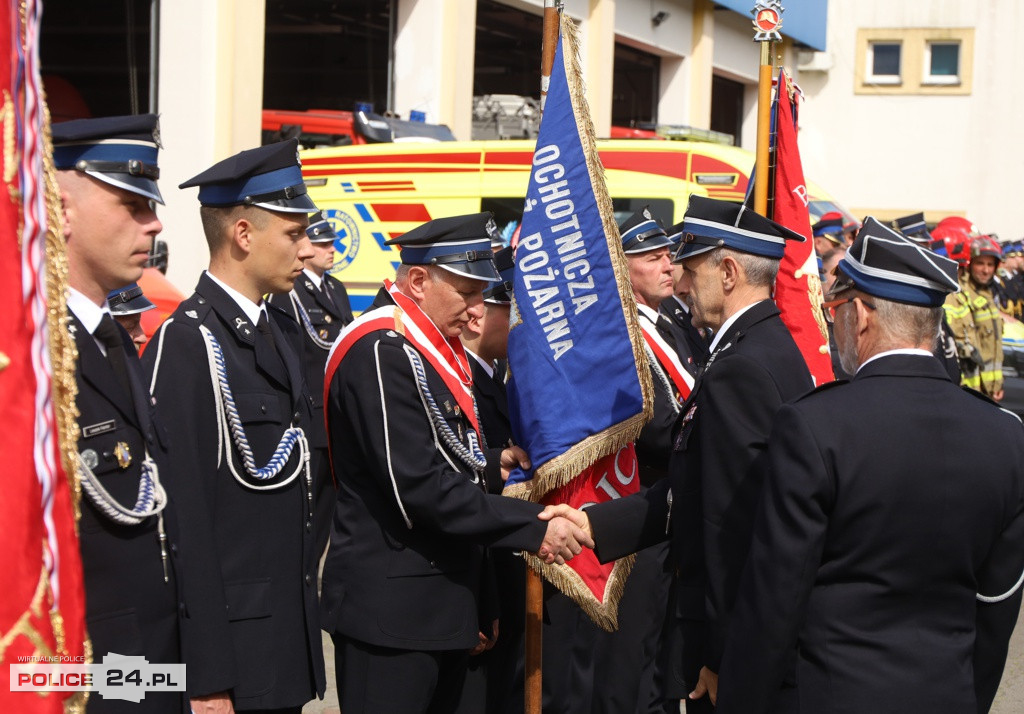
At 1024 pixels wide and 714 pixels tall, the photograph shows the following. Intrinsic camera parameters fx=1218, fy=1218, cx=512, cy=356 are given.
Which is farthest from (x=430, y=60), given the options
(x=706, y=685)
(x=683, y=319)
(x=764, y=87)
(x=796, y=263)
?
(x=706, y=685)

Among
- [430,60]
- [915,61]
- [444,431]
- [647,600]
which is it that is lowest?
[647,600]

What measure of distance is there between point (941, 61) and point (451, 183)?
68.9 feet

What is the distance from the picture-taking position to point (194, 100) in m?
11.8

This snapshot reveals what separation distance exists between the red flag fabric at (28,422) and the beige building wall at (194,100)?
10608 mm

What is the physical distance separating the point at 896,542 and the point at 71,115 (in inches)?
659

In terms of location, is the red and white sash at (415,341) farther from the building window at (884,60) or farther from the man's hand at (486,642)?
the building window at (884,60)

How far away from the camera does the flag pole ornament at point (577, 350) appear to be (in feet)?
13.7

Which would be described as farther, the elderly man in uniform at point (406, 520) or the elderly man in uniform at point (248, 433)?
the elderly man in uniform at point (406, 520)

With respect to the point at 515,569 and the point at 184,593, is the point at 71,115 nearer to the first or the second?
the point at 515,569

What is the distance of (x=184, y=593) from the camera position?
2863 mm

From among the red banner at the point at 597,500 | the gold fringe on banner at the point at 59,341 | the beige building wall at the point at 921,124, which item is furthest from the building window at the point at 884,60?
the gold fringe on banner at the point at 59,341

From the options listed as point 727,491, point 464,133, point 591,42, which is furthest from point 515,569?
point 591,42

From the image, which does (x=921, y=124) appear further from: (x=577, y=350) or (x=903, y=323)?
(x=903, y=323)

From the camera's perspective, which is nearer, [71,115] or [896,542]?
[896,542]
